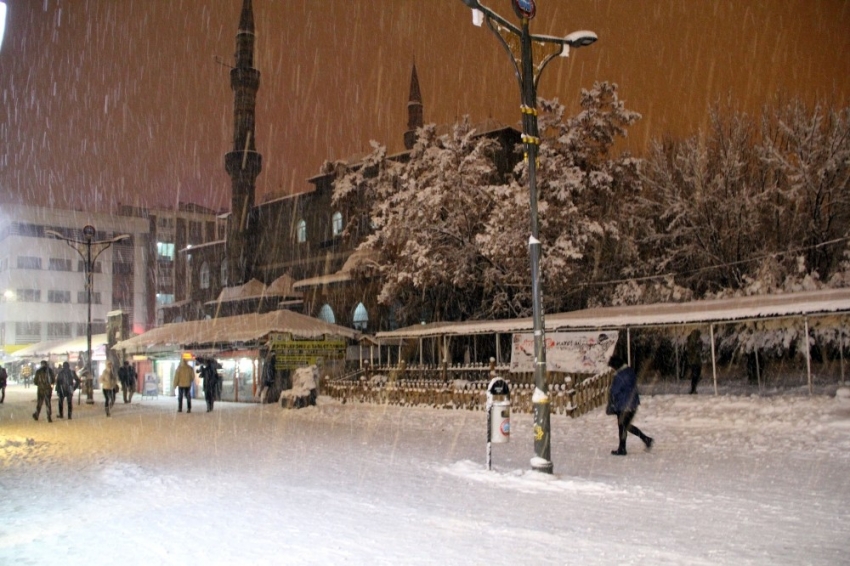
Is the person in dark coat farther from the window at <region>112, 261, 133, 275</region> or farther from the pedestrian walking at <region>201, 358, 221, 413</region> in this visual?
the window at <region>112, 261, 133, 275</region>

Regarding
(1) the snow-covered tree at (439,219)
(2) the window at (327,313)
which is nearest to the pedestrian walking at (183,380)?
(1) the snow-covered tree at (439,219)

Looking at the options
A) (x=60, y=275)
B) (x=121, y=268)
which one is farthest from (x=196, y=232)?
(x=60, y=275)

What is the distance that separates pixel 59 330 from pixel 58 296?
3.83 meters

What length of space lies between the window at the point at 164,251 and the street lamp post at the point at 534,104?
82.4 m

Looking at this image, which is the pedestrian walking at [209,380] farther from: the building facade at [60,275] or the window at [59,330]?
the window at [59,330]

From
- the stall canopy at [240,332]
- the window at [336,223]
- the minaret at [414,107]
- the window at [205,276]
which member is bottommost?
the stall canopy at [240,332]

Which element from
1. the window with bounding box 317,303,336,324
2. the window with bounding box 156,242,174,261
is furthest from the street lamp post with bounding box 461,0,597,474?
the window with bounding box 156,242,174,261

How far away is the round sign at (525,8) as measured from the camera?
1109cm

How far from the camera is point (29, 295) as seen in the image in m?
81.4

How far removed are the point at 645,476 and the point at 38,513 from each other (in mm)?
7914

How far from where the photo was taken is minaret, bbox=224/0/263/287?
46406 mm

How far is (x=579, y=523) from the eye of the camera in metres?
7.68

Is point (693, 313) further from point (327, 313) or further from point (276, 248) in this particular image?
point (276, 248)

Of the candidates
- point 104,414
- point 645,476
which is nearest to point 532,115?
point 645,476
